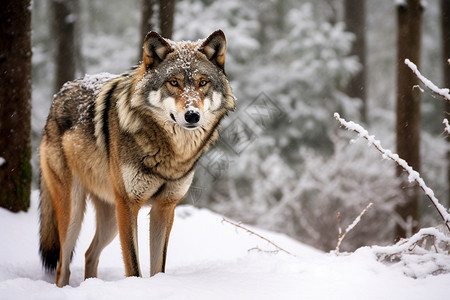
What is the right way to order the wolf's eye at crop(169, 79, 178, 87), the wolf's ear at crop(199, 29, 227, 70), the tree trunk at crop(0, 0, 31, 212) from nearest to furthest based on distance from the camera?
the wolf's eye at crop(169, 79, 178, 87) → the wolf's ear at crop(199, 29, 227, 70) → the tree trunk at crop(0, 0, 31, 212)

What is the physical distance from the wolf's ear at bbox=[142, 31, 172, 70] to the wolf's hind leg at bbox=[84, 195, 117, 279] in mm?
1598

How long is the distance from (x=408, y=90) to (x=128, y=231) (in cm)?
530

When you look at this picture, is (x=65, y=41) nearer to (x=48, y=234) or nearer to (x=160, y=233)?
(x=48, y=234)

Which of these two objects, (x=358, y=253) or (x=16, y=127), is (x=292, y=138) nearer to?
(x=16, y=127)

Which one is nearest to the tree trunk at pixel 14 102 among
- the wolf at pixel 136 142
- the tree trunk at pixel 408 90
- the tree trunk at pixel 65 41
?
the wolf at pixel 136 142

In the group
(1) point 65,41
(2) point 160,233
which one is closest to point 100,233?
(2) point 160,233

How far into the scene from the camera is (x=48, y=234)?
160 inches

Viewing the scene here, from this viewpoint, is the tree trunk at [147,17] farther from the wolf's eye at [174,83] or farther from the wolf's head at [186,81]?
the wolf's eye at [174,83]

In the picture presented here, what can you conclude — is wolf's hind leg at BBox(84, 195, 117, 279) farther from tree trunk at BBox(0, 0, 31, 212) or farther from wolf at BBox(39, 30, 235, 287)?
tree trunk at BBox(0, 0, 31, 212)

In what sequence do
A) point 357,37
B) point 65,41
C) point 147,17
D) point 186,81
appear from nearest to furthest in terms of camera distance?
point 186,81 → point 147,17 → point 65,41 → point 357,37

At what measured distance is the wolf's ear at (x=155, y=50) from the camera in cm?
330

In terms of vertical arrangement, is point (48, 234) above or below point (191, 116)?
below

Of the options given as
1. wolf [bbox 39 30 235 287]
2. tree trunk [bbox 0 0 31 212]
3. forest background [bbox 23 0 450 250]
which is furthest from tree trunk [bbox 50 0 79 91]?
wolf [bbox 39 30 235 287]

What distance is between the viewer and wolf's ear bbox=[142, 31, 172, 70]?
130 inches
